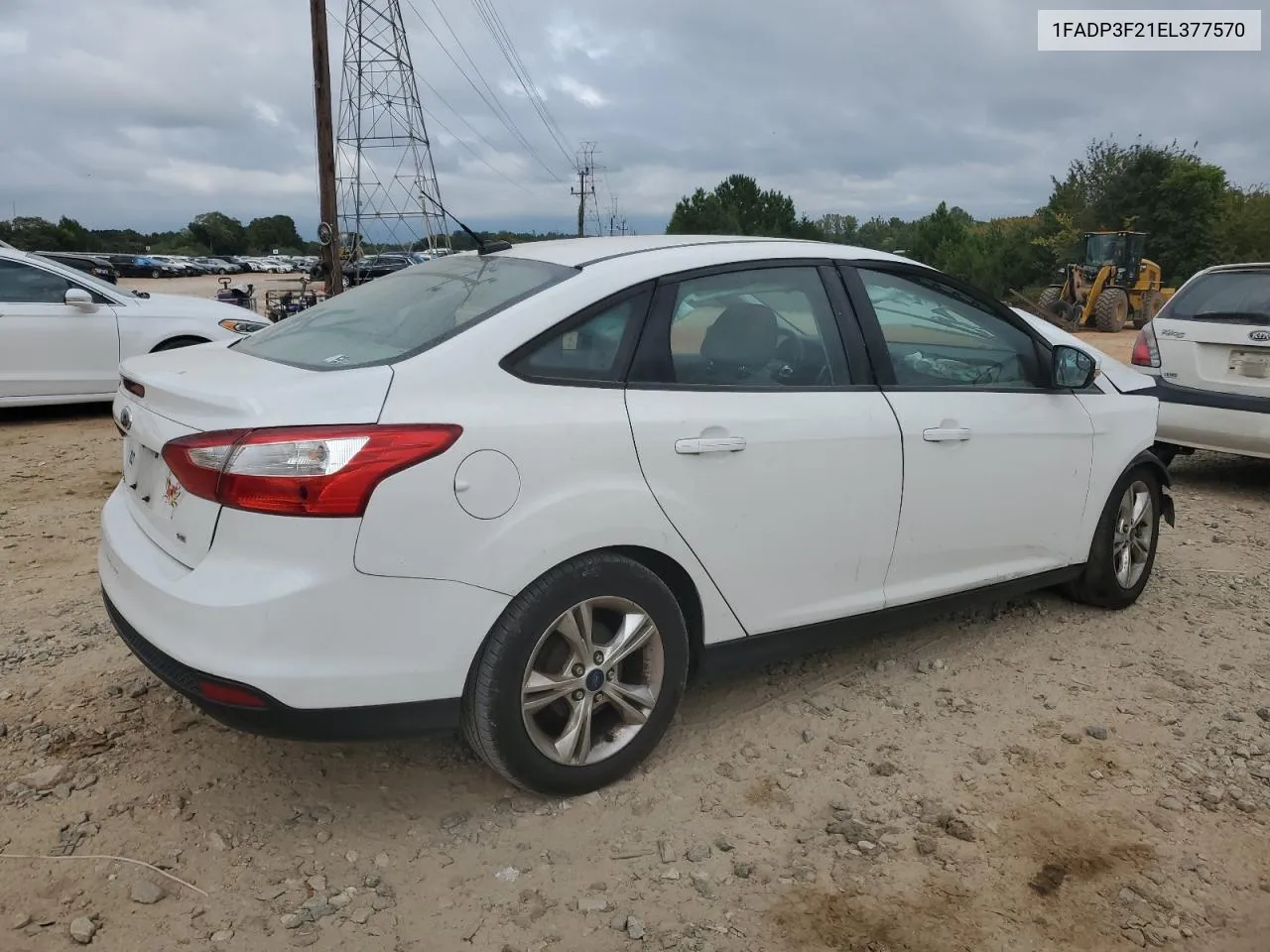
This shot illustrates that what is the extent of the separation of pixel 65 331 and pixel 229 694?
7.57 meters

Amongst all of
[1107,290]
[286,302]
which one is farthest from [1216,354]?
[1107,290]

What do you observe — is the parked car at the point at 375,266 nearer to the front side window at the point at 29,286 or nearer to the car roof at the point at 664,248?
the front side window at the point at 29,286

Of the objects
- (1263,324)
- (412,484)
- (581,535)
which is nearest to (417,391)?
(412,484)

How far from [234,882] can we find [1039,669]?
3.00 metres

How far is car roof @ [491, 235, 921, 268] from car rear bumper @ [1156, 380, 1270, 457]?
3804 millimetres

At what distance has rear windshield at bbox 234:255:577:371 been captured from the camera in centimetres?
289

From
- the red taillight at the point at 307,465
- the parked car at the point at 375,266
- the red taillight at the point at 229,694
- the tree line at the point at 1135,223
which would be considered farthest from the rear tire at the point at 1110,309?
the parked car at the point at 375,266

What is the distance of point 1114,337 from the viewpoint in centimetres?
2103

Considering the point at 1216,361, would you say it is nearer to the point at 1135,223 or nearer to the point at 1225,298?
the point at 1225,298

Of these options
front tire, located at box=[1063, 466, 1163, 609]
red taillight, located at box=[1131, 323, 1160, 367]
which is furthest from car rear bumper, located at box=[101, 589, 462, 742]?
red taillight, located at box=[1131, 323, 1160, 367]

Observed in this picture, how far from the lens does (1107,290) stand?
21.2 metres

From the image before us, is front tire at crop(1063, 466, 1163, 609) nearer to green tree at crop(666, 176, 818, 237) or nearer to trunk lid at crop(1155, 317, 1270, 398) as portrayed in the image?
trunk lid at crop(1155, 317, 1270, 398)

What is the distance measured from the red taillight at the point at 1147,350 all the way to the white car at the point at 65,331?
728 centimetres

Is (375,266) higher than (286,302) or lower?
higher
